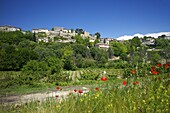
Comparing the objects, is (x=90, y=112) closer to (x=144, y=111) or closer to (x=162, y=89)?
(x=144, y=111)

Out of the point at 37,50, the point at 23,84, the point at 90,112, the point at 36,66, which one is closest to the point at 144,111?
the point at 90,112

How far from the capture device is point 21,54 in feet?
165

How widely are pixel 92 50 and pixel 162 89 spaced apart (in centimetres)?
7360

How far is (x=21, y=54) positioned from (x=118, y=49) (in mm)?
53600

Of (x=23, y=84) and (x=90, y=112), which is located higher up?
(x=90, y=112)

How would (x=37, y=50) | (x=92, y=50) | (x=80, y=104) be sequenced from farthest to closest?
(x=92, y=50)
(x=37, y=50)
(x=80, y=104)

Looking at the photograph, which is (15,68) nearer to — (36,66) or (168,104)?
(36,66)

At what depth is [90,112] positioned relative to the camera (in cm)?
204

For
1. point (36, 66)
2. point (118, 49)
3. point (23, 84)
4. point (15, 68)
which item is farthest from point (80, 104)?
point (118, 49)

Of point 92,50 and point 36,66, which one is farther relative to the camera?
point 92,50

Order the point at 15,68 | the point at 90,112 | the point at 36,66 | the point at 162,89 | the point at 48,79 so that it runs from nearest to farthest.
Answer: the point at 90,112
the point at 162,89
the point at 48,79
the point at 36,66
the point at 15,68

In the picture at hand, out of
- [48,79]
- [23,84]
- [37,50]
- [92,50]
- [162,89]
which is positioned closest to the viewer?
[162,89]

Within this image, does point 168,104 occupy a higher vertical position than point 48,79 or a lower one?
higher

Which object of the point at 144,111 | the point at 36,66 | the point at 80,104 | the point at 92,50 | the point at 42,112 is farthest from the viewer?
the point at 92,50
